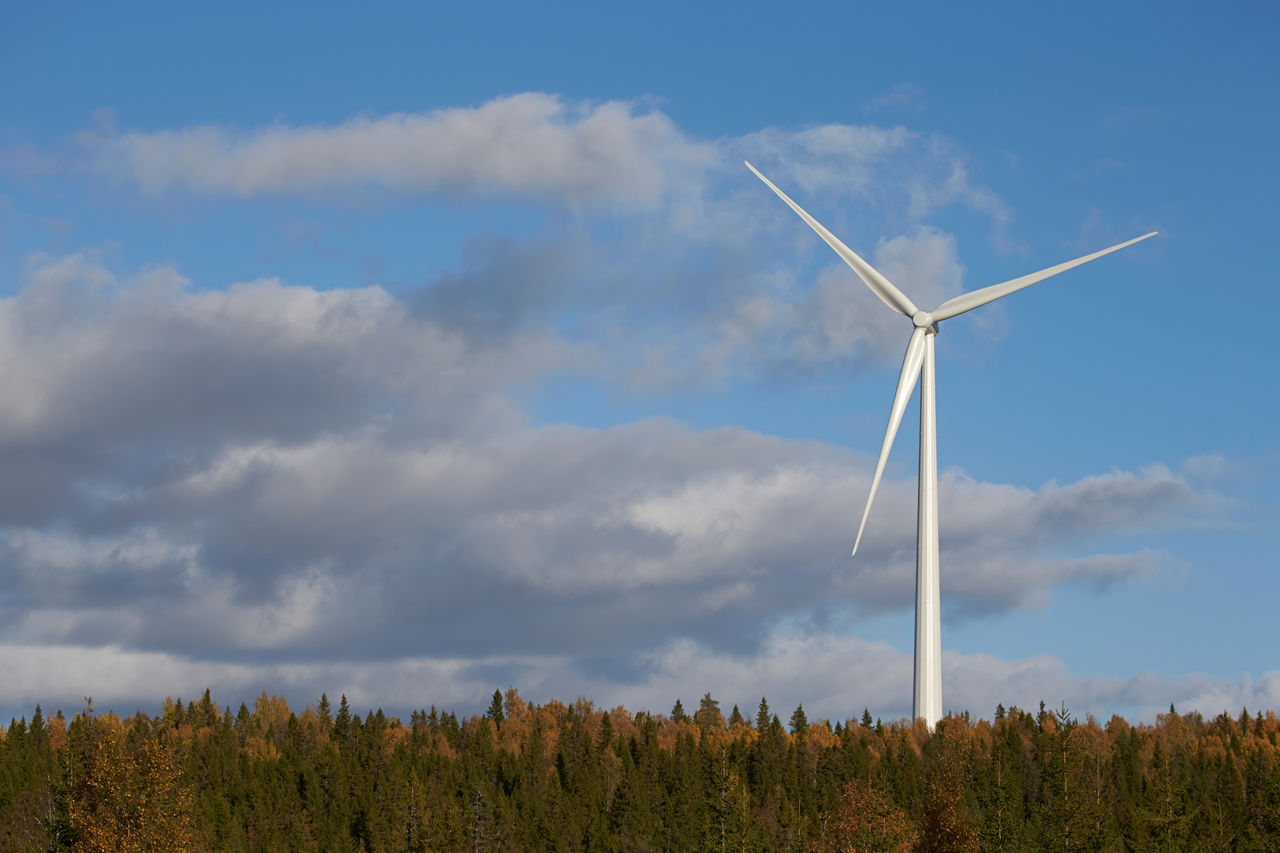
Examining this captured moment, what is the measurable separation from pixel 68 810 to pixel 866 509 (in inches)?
3091

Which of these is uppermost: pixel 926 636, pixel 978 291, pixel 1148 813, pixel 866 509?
pixel 978 291

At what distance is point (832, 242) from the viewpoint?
5000 inches

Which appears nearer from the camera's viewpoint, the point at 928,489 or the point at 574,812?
the point at 928,489

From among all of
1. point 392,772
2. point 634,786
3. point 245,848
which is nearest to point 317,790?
point 392,772

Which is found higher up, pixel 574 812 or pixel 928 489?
pixel 928 489

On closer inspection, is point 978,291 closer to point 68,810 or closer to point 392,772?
point 68,810

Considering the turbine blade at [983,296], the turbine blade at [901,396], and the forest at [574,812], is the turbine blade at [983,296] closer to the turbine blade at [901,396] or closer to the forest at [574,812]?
Answer: the turbine blade at [901,396]

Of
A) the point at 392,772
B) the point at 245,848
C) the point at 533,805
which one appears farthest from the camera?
the point at 392,772

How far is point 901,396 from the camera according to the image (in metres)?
120

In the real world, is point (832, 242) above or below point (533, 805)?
above

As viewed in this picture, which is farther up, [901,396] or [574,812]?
[901,396]

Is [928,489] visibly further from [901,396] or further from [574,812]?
[574,812]

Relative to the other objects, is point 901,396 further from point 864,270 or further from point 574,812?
point 574,812

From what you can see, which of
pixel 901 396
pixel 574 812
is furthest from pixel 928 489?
pixel 574 812
